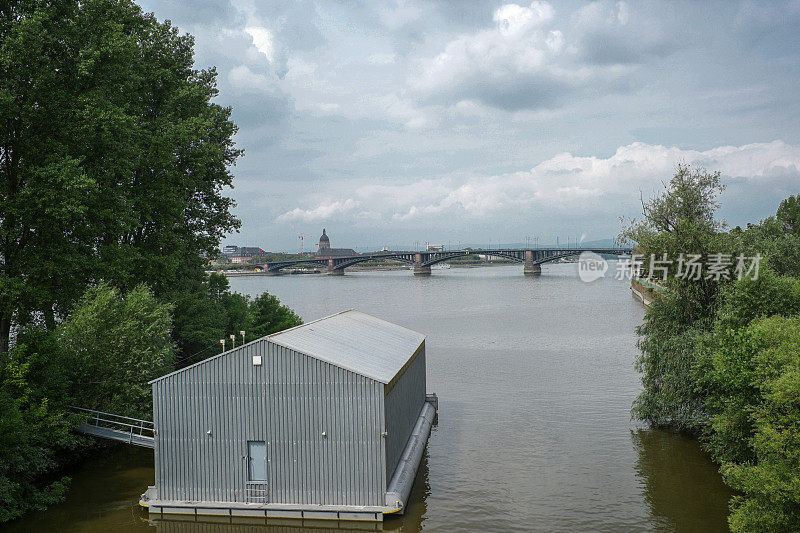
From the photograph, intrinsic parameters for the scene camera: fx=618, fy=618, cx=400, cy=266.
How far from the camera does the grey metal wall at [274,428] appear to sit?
59.1 feet

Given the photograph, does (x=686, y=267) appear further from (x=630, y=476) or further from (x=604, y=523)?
(x=604, y=523)

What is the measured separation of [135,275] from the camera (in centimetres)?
2992

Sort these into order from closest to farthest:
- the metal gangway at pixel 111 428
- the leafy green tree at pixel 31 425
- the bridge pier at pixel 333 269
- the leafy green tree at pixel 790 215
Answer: the leafy green tree at pixel 31 425
the metal gangway at pixel 111 428
the leafy green tree at pixel 790 215
the bridge pier at pixel 333 269

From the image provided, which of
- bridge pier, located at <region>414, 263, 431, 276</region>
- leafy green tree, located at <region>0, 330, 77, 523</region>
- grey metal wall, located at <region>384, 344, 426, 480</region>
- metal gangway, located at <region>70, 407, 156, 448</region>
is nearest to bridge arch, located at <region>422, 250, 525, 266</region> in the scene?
bridge pier, located at <region>414, 263, 431, 276</region>

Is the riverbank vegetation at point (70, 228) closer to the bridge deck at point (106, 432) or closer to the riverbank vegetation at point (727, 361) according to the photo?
the bridge deck at point (106, 432)

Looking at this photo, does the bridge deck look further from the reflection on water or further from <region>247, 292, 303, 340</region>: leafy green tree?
<region>247, 292, 303, 340</region>: leafy green tree

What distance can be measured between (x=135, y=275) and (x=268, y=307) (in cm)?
1811

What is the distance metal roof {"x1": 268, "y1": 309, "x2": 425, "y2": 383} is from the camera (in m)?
19.0

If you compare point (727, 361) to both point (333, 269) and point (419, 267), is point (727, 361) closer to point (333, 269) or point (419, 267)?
point (419, 267)

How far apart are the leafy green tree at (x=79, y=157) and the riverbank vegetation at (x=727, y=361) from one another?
71.6 feet

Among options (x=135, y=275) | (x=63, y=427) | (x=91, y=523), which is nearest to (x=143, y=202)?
(x=135, y=275)

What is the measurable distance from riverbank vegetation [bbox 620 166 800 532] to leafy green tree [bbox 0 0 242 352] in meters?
21.8

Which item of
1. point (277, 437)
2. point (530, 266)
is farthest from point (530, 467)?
point (530, 266)

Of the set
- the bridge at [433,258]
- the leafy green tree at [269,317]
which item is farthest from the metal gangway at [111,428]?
the bridge at [433,258]
